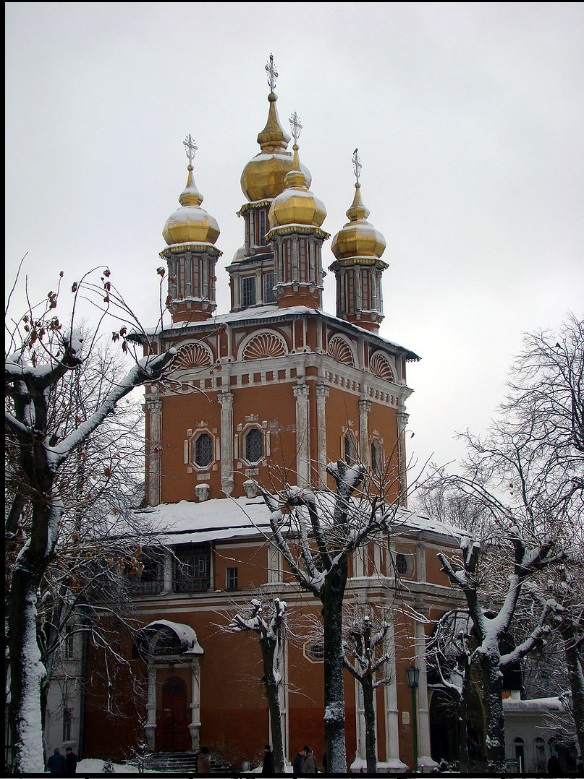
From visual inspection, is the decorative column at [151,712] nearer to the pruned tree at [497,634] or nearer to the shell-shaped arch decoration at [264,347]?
the shell-shaped arch decoration at [264,347]

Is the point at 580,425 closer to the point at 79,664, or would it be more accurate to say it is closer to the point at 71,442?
the point at 71,442

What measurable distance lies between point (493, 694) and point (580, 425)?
12.7ft

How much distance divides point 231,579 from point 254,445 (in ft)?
12.2

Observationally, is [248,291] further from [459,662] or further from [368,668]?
[368,668]

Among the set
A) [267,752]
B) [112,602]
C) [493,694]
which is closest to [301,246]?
[112,602]

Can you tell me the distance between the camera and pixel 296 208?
1278 inches

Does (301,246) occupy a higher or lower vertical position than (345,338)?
higher

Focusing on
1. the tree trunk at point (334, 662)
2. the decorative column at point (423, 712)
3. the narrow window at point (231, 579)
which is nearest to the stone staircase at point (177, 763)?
the narrow window at point (231, 579)

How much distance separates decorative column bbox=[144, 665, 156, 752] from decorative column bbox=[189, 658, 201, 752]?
0.93 meters

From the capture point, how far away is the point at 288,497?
16.4 meters

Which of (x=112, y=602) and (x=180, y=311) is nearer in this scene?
(x=112, y=602)

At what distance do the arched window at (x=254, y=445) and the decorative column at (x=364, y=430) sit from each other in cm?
284

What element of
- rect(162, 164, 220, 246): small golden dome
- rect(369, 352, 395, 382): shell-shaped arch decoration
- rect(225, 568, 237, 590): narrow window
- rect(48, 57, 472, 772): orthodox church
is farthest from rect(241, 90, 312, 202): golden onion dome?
rect(225, 568, 237, 590): narrow window

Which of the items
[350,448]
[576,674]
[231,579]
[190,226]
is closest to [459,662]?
[576,674]
